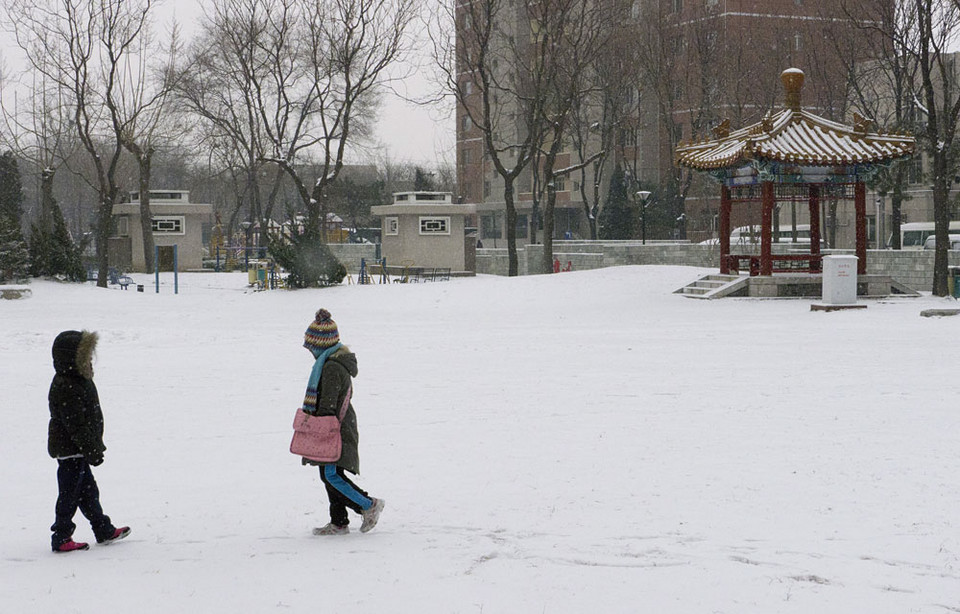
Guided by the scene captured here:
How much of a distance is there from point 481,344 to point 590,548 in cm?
1233

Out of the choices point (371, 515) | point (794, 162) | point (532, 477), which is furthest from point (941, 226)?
point (371, 515)

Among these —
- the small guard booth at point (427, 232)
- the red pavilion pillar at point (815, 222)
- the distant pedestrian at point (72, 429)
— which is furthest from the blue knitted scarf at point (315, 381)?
the small guard booth at point (427, 232)

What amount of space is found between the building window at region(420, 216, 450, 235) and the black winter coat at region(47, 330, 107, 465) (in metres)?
37.4

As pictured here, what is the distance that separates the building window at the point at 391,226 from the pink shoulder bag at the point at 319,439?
37.4 m

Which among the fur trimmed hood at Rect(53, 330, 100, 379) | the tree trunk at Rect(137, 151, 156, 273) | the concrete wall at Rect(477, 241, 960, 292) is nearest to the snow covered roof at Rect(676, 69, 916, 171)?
the concrete wall at Rect(477, 241, 960, 292)

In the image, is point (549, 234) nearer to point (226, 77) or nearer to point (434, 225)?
point (434, 225)

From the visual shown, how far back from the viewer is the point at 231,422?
1177cm

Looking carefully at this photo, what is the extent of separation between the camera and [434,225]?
4419 cm

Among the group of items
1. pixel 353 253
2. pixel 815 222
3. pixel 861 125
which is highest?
pixel 861 125

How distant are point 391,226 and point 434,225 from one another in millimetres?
1930

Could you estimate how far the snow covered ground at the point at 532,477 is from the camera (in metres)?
5.80

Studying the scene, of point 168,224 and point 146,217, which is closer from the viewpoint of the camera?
point 146,217

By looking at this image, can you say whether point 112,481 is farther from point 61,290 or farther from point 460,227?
point 460,227

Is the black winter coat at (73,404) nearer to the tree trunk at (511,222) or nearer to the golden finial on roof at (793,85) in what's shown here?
the golden finial on roof at (793,85)
